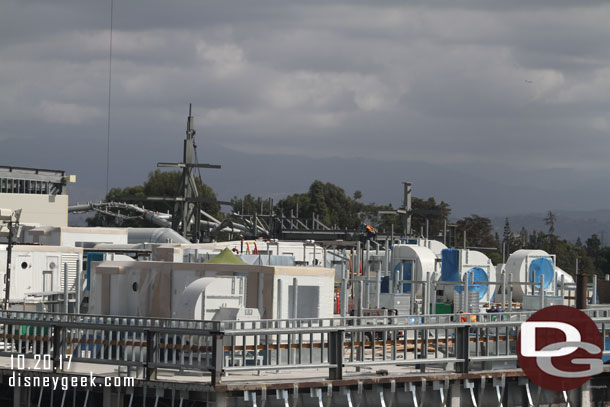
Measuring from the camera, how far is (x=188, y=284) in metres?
26.2

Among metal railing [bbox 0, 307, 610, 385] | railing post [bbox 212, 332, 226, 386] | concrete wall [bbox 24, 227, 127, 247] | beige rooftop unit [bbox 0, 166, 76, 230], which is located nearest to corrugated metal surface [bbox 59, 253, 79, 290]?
concrete wall [bbox 24, 227, 127, 247]

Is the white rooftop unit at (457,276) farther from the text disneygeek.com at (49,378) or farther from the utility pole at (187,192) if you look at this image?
the utility pole at (187,192)

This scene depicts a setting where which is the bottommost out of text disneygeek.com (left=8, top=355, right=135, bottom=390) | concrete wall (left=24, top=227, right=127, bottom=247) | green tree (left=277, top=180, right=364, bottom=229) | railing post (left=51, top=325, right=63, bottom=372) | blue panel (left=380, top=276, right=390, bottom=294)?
text disneygeek.com (left=8, top=355, right=135, bottom=390)

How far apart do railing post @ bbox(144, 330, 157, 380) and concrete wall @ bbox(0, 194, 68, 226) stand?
65294 millimetres

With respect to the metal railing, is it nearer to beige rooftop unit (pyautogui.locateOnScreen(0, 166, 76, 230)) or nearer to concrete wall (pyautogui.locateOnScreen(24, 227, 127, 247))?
concrete wall (pyautogui.locateOnScreen(24, 227, 127, 247))

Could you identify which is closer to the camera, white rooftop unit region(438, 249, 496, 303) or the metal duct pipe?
white rooftop unit region(438, 249, 496, 303)

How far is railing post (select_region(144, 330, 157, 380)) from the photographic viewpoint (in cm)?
1991

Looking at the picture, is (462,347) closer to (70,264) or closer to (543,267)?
(70,264)

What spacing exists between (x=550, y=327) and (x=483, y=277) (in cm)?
2026

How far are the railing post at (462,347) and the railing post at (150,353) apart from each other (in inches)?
268

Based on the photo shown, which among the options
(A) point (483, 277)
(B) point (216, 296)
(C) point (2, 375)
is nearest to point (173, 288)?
Result: (B) point (216, 296)

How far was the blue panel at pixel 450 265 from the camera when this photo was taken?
3962cm

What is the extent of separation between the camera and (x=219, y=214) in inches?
6201

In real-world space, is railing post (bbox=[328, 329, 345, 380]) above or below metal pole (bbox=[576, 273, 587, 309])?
below
